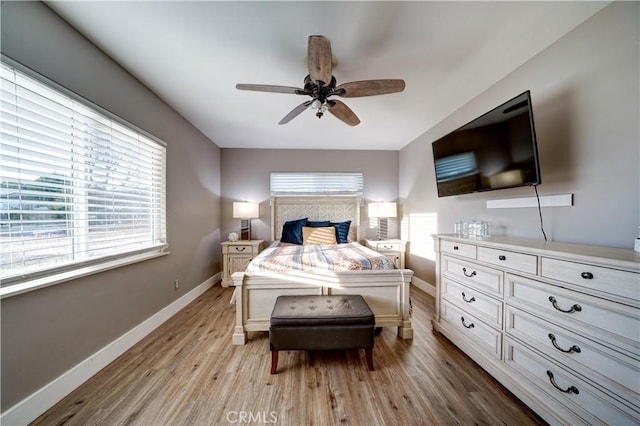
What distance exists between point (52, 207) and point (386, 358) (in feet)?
9.00

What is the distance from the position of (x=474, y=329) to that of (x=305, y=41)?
8.85 ft

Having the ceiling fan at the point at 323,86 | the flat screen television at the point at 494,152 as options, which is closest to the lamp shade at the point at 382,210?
the flat screen television at the point at 494,152

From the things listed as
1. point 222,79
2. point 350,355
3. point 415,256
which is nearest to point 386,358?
point 350,355

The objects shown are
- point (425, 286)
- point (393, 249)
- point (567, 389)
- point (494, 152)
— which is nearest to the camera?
point (567, 389)

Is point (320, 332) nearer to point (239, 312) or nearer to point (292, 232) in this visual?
point (239, 312)

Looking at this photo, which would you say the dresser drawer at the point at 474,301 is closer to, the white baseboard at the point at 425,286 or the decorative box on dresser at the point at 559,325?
the decorative box on dresser at the point at 559,325

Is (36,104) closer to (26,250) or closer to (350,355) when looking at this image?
(26,250)

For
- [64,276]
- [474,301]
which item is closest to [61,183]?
[64,276]

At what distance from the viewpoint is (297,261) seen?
2.27m

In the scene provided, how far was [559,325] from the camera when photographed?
127 cm

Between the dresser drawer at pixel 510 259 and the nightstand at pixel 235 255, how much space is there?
3.15 meters

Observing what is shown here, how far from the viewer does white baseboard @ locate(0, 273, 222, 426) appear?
1254mm

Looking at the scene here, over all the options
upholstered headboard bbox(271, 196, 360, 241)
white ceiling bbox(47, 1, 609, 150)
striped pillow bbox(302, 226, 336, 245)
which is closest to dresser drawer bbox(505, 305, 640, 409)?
white ceiling bbox(47, 1, 609, 150)

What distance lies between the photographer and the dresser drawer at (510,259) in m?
1.42
